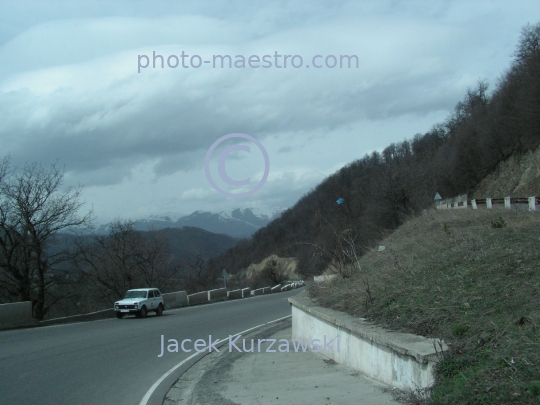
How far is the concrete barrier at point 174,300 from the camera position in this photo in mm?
30869

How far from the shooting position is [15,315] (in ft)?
64.2

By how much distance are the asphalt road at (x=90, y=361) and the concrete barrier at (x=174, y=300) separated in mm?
11316

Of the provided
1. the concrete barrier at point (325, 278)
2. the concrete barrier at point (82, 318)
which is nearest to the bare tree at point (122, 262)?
the concrete barrier at point (82, 318)

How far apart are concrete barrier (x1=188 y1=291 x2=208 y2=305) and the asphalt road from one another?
14061 millimetres

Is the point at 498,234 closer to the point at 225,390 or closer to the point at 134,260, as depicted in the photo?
the point at 225,390

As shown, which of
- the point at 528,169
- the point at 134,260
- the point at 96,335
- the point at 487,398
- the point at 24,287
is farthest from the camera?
the point at 134,260

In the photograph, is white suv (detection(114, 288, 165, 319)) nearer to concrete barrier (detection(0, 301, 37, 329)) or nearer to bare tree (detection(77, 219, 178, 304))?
concrete barrier (detection(0, 301, 37, 329))

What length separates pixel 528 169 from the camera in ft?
140

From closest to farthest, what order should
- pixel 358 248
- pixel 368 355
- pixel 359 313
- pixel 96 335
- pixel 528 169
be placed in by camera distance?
1. pixel 368 355
2. pixel 359 313
3. pixel 96 335
4. pixel 358 248
5. pixel 528 169

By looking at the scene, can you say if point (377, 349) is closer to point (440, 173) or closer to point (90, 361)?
point (90, 361)

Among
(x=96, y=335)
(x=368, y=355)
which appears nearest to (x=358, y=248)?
(x=96, y=335)

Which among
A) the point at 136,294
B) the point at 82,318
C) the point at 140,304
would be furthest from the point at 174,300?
the point at 82,318

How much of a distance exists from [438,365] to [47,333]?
14.4m

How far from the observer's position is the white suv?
942 inches
